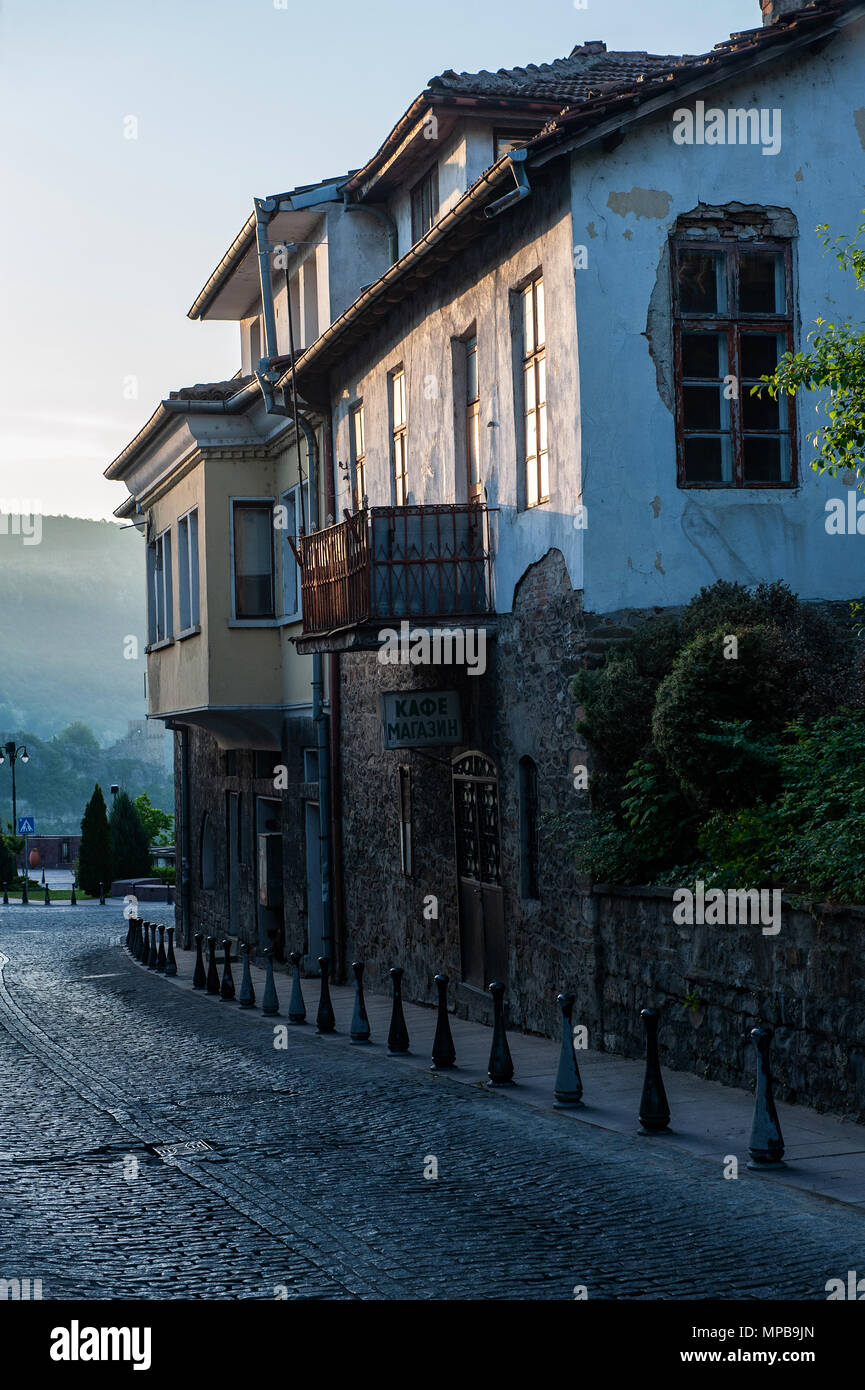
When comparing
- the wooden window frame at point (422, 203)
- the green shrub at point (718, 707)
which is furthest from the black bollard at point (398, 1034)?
the wooden window frame at point (422, 203)

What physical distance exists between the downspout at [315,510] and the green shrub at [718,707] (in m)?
10.1

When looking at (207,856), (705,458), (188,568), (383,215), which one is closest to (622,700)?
(705,458)

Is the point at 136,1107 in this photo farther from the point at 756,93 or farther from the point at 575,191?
the point at 756,93

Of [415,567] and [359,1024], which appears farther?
[415,567]

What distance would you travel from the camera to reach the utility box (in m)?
24.4

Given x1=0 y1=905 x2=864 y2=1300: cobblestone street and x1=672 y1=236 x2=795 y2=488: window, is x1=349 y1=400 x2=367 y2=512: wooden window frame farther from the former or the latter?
x1=0 y1=905 x2=864 y2=1300: cobblestone street

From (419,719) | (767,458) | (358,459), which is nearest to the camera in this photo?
(767,458)

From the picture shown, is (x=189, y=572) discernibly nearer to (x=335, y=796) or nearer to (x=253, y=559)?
(x=253, y=559)

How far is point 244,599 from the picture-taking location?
24062mm

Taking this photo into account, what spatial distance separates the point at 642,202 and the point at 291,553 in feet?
36.0

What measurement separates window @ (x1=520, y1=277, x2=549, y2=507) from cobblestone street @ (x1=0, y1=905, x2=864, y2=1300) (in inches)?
207

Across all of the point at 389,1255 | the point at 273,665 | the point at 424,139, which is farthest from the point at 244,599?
the point at 389,1255

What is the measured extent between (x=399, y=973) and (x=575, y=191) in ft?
21.4

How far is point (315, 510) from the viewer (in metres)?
22.2
